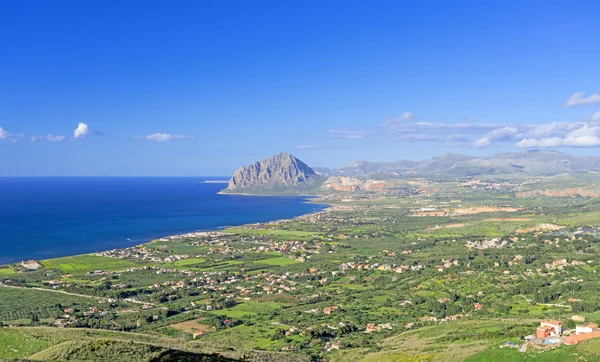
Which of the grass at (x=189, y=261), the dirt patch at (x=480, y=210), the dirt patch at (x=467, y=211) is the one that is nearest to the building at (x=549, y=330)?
the grass at (x=189, y=261)

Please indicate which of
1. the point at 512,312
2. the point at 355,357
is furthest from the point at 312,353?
the point at 512,312

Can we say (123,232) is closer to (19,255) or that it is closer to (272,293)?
(19,255)

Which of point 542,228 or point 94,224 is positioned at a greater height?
point 94,224

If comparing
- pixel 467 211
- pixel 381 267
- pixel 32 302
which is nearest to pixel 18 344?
pixel 32 302

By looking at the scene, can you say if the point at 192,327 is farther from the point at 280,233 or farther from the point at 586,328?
the point at 280,233

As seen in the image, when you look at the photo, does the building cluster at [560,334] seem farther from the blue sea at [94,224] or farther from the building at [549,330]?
the blue sea at [94,224]
